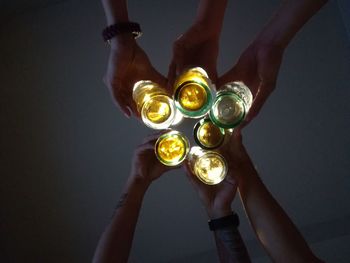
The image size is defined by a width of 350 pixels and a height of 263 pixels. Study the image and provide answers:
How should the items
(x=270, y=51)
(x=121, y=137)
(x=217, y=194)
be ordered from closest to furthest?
(x=270, y=51), (x=217, y=194), (x=121, y=137)

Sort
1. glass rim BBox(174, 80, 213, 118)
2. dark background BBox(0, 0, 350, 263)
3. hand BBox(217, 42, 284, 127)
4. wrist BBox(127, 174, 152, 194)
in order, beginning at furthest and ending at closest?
1. dark background BBox(0, 0, 350, 263)
2. wrist BBox(127, 174, 152, 194)
3. hand BBox(217, 42, 284, 127)
4. glass rim BBox(174, 80, 213, 118)

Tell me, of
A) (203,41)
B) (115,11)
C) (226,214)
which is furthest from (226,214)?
(115,11)

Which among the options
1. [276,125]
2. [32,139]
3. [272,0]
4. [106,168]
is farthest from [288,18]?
[32,139]

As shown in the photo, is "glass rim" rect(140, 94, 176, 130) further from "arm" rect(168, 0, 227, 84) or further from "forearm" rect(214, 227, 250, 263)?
"forearm" rect(214, 227, 250, 263)

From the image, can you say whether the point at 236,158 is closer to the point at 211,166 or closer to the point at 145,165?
the point at 211,166

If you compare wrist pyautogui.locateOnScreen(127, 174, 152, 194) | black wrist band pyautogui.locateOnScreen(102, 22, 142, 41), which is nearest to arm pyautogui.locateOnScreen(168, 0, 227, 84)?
black wrist band pyautogui.locateOnScreen(102, 22, 142, 41)

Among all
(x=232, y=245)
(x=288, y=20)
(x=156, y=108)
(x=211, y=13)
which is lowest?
(x=232, y=245)
